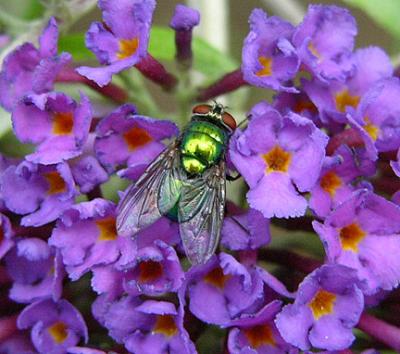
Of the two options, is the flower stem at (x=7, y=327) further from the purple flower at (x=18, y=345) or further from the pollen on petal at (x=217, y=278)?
the pollen on petal at (x=217, y=278)

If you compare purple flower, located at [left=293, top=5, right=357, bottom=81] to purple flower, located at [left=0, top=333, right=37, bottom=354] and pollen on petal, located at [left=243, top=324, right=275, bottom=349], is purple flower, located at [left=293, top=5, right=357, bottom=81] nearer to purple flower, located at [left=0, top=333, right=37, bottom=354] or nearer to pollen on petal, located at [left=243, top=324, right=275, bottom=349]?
pollen on petal, located at [left=243, top=324, right=275, bottom=349]

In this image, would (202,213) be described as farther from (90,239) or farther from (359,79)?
(359,79)

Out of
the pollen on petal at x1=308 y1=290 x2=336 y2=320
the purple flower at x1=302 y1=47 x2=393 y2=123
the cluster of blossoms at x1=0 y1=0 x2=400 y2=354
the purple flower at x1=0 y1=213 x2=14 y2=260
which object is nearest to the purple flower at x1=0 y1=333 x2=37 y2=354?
the cluster of blossoms at x1=0 y1=0 x2=400 y2=354

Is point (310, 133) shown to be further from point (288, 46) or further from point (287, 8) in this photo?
point (287, 8)

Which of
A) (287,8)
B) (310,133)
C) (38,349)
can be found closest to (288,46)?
(310,133)

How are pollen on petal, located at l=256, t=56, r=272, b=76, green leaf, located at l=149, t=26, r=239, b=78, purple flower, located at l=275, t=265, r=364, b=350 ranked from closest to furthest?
1. purple flower, located at l=275, t=265, r=364, b=350
2. pollen on petal, located at l=256, t=56, r=272, b=76
3. green leaf, located at l=149, t=26, r=239, b=78

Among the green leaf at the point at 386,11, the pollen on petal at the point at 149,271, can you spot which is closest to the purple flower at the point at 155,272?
the pollen on petal at the point at 149,271
